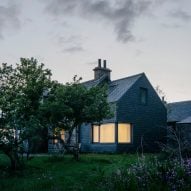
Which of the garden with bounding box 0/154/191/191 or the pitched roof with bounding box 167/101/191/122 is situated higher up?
the pitched roof with bounding box 167/101/191/122

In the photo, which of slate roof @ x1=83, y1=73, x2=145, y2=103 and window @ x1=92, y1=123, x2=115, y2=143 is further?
slate roof @ x1=83, y1=73, x2=145, y2=103

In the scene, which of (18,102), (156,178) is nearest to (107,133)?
(18,102)

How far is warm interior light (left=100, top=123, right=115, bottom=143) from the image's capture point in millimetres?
32281

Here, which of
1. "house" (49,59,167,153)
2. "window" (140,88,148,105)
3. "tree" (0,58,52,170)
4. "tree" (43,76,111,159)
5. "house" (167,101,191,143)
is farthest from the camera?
"house" (167,101,191,143)

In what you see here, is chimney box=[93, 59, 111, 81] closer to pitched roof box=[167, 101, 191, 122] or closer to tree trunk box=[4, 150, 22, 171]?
pitched roof box=[167, 101, 191, 122]

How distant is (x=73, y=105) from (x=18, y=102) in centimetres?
424

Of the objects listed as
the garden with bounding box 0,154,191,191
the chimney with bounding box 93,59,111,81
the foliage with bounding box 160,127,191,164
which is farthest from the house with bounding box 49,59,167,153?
the garden with bounding box 0,154,191,191

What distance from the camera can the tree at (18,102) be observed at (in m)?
15.9

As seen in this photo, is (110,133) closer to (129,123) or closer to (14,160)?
(129,123)

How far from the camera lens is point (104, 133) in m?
33.3

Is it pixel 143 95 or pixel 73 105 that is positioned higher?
pixel 143 95

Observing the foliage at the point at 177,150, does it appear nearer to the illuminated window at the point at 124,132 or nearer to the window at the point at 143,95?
the illuminated window at the point at 124,132

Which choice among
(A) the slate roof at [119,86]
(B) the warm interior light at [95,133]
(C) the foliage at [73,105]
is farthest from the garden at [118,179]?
(B) the warm interior light at [95,133]

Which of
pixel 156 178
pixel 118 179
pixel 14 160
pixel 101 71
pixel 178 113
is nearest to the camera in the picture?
pixel 156 178
